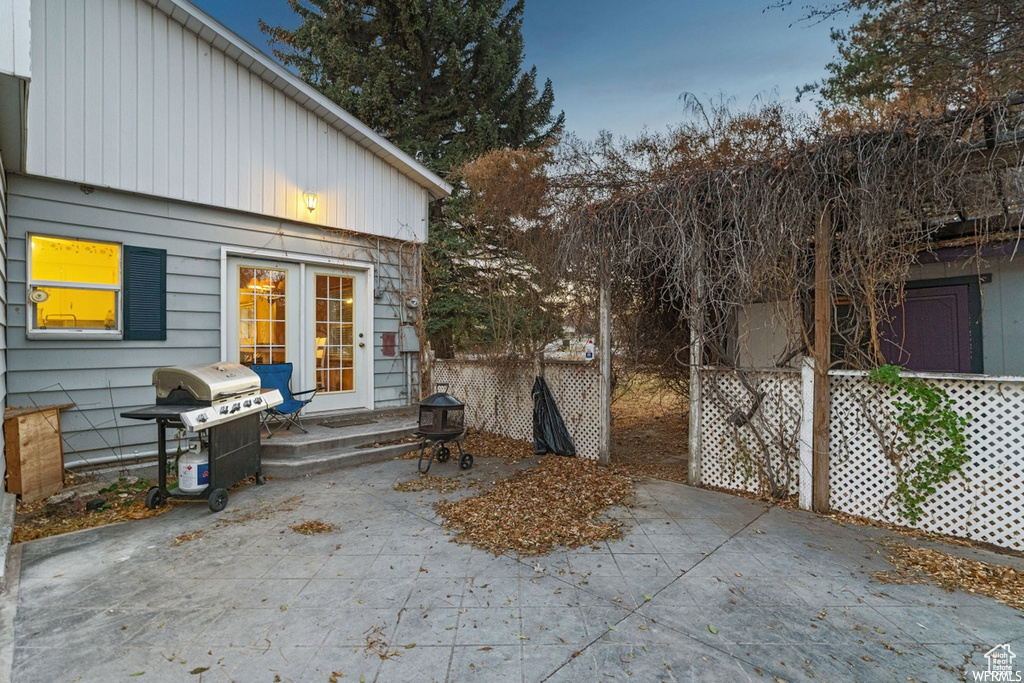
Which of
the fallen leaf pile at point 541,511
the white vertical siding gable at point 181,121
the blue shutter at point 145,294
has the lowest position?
the fallen leaf pile at point 541,511

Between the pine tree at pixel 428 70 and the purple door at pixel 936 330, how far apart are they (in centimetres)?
671

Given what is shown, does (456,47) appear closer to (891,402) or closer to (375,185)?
(375,185)

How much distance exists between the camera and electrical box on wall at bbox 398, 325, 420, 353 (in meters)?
6.95

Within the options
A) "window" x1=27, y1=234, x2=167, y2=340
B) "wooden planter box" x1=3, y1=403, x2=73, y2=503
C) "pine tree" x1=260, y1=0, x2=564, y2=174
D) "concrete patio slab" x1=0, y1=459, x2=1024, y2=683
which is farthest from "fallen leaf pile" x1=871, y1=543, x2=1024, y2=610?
"pine tree" x1=260, y1=0, x2=564, y2=174

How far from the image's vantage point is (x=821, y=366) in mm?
3635

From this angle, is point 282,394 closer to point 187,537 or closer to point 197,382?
point 197,382

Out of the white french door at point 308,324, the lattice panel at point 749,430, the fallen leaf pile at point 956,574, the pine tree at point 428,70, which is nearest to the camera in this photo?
the fallen leaf pile at point 956,574

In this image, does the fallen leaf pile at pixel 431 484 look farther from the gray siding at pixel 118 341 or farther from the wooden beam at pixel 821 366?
the wooden beam at pixel 821 366

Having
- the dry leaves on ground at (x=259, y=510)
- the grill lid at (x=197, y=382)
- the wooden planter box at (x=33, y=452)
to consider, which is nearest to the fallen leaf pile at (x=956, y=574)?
the dry leaves on ground at (x=259, y=510)

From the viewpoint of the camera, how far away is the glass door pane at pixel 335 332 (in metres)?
6.16

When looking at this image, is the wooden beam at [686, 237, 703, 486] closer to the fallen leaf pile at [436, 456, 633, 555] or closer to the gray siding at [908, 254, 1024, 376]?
the fallen leaf pile at [436, 456, 633, 555]

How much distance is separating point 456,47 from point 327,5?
287 cm

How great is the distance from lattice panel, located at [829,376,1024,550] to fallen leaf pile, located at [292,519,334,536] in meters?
3.96

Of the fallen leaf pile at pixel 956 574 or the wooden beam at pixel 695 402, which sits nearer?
the fallen leaf pile at pixel 956 574
